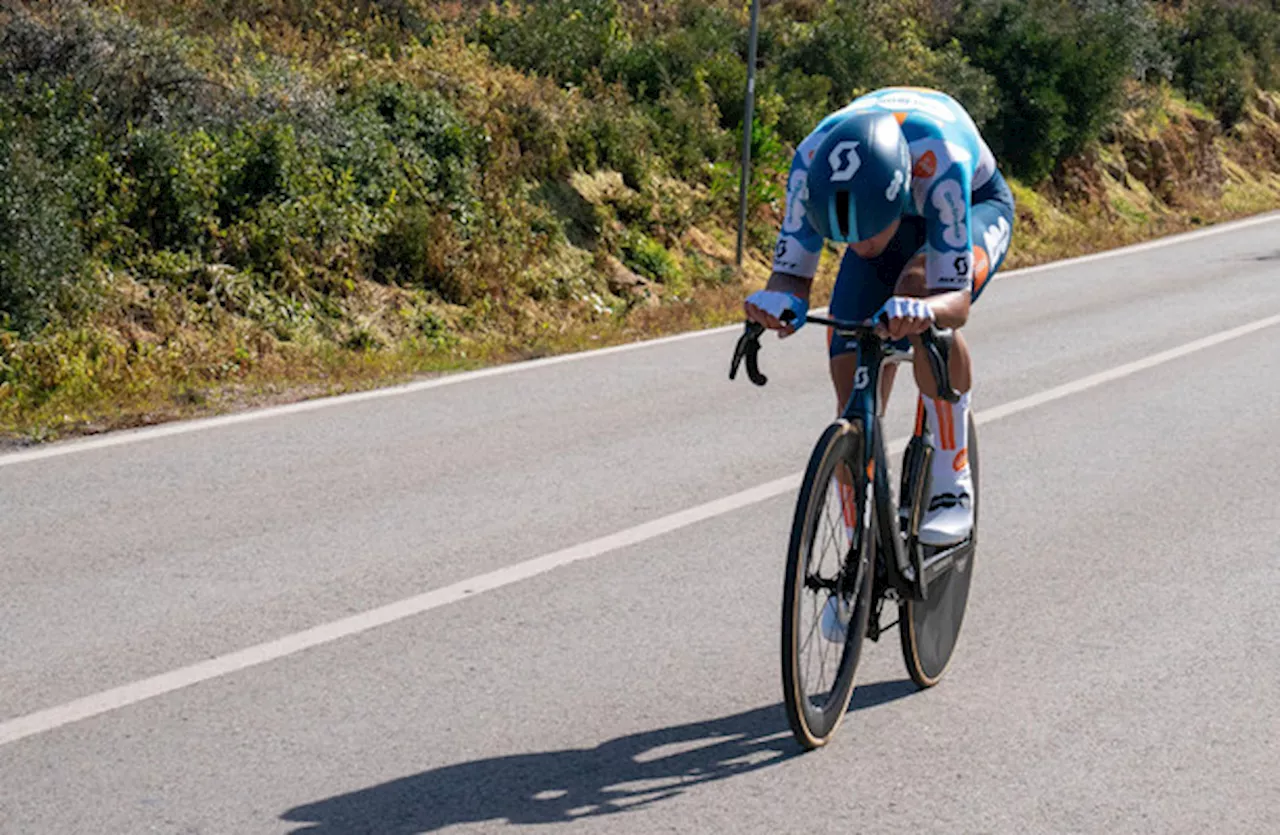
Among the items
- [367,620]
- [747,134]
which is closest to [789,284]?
[367,620]

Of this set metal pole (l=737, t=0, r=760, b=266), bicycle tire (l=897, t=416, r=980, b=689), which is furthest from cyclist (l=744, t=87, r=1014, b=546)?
metal pole (l=737, t=0, r=760, b=266)

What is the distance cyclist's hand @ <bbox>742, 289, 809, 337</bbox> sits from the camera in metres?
4.68

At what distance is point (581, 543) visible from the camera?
6977 mm

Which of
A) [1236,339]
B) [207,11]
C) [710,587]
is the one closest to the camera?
[710,587]

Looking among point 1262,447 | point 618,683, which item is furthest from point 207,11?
point 618,683

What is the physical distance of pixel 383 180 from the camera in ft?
43.4

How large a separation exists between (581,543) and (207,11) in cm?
1037

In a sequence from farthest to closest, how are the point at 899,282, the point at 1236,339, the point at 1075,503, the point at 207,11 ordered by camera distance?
the point at 207,11 < the point at 1236,339 < the point at 1075,503 < the point at 899,282

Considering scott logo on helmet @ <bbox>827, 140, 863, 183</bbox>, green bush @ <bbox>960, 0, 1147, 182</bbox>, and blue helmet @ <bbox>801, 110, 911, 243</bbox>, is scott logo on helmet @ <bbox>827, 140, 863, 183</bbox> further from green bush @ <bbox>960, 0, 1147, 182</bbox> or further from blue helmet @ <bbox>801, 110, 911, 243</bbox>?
green bush @ <bbox>960, 0, 1147, 182</bbox>

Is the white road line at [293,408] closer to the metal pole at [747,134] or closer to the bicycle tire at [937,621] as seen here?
the metal pole at [747,134]

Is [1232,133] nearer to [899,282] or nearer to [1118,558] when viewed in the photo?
[1118,558]

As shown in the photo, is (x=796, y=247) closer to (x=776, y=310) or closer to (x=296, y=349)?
(x=776, y=310)

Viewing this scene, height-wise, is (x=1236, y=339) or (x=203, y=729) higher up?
(x=203, y=729)

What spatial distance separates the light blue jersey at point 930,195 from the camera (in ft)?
15.5
